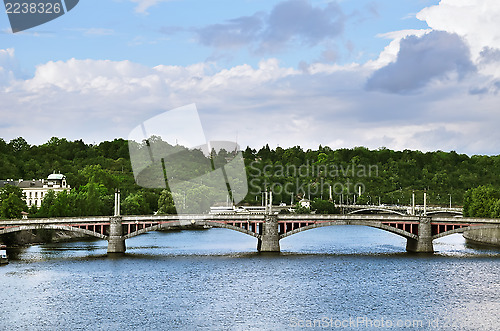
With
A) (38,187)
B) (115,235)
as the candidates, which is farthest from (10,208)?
(38,187)

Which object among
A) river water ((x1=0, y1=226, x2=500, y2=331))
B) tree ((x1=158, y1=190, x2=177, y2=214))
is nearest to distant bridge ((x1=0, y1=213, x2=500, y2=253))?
river water ((x1=0, y1=226, x2=500, y2=331))

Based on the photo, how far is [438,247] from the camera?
118m

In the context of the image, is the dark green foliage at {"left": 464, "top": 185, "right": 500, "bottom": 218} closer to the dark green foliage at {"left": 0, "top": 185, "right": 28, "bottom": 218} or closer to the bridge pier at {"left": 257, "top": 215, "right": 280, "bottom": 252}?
the bridge pier at {"left": 257, "top": 215, "right": 280, "bottom": 252}

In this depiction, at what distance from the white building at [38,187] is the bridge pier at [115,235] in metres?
70.7

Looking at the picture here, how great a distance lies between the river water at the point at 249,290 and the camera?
61000mm

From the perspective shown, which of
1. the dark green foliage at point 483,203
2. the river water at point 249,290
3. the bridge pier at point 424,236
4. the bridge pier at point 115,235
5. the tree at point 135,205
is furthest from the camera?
the tree at point 135,205

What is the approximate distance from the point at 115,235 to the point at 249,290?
33.8 m

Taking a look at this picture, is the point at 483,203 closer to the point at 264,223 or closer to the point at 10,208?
the point at 264,223

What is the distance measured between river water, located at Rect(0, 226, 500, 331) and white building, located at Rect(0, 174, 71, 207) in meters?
63.4

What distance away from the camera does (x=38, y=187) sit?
174250 mm

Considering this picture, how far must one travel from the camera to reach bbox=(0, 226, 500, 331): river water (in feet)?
200

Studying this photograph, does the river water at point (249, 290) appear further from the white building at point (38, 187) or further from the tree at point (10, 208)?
the white building at point (38, 187)

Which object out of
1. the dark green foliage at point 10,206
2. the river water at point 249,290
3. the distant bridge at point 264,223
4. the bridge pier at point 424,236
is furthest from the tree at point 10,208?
the bridge pier at point 424,236

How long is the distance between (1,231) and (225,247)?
35.1 metres
